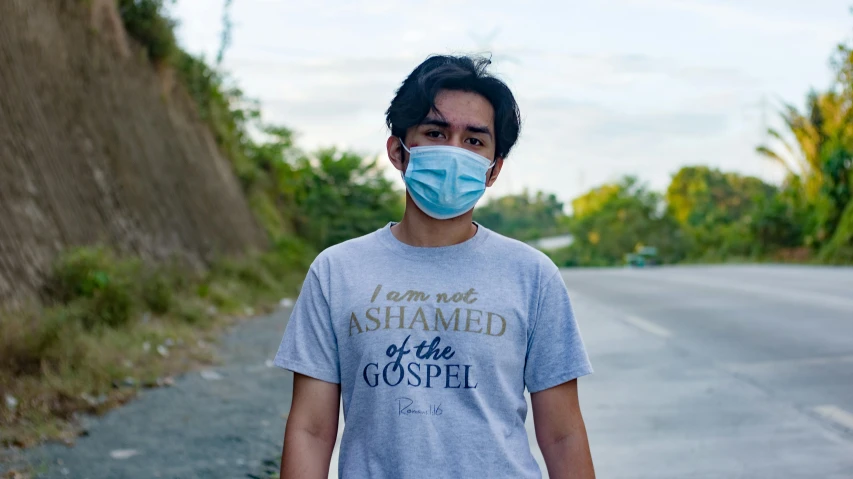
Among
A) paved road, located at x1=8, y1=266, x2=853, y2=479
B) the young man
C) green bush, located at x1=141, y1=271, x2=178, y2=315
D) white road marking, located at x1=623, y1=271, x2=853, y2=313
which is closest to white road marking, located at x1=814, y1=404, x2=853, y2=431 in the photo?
paved road, located at x1=8, y1=266, x2=853, y2=479

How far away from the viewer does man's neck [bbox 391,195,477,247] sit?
281cm

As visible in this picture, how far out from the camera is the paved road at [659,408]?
6.02 m

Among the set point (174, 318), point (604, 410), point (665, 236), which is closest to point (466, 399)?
point (604, 410)

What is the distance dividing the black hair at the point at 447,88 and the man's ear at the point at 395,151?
0.04 meters

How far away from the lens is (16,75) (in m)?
11.5

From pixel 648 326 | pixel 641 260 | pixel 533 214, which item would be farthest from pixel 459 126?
pixel 533 214

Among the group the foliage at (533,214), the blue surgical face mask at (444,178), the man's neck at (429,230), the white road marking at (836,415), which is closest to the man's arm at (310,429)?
the man's neck at (429,230)

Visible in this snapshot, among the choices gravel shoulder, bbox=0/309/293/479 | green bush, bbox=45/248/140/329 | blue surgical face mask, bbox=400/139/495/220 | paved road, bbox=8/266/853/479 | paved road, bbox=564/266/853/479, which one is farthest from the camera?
green bush, bbox=45/248/140/329

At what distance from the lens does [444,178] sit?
2.80 metres

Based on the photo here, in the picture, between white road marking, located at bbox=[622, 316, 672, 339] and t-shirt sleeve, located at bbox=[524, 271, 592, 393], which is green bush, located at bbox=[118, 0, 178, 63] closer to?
white road marking, located at bbox=[622, 316, 672, 339]

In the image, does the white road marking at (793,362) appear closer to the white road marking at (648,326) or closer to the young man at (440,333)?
the white road marking at (648,326)

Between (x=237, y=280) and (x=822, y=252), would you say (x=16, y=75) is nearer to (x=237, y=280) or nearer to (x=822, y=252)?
(x=237, y=280)

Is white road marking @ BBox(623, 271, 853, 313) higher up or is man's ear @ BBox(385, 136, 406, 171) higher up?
man's ear @ BBox(385, 136, 406, 171)

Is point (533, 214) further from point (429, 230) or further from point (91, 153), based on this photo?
point (429, 230)
